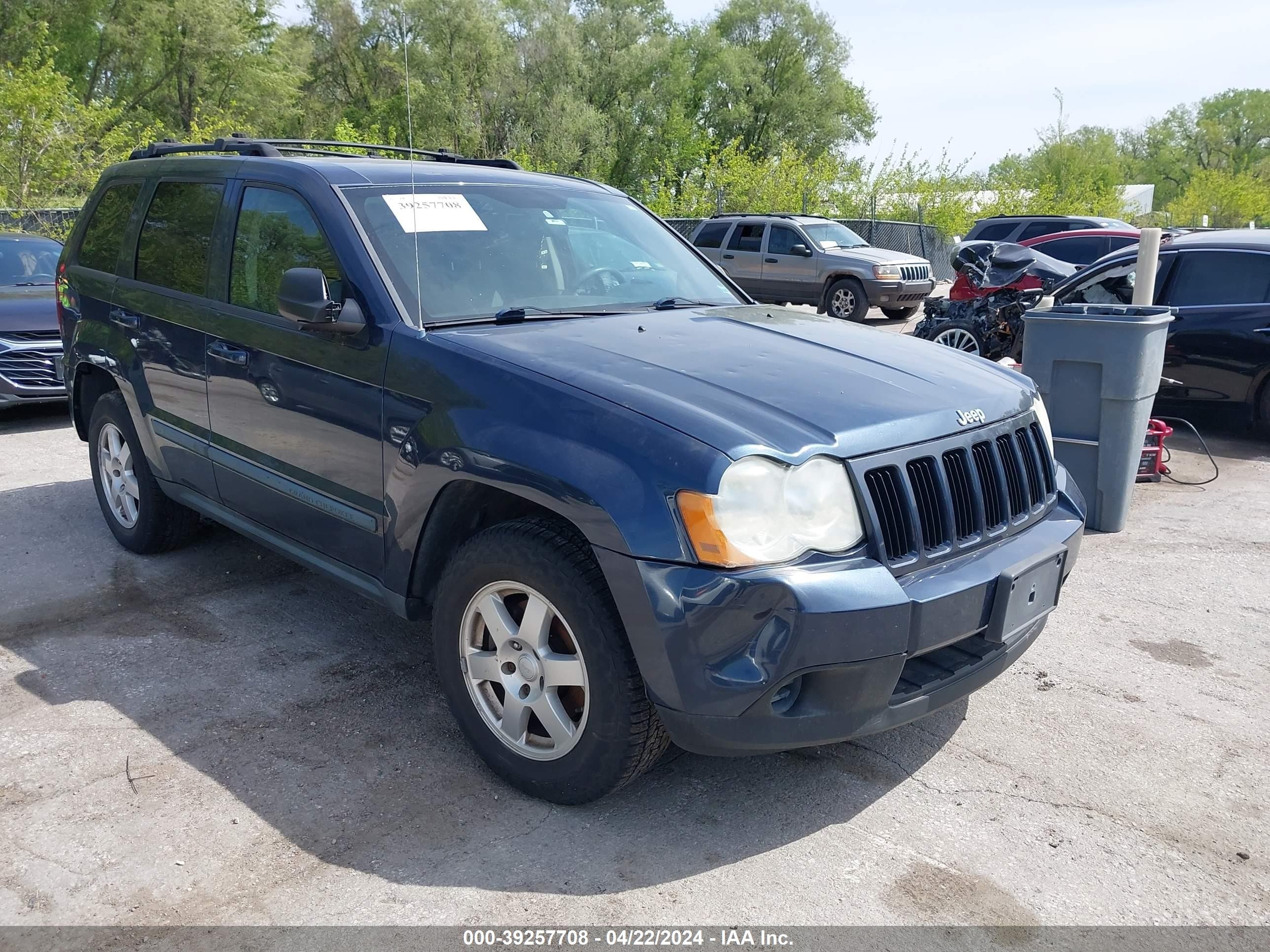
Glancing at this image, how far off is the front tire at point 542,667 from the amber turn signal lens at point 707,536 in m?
0.33

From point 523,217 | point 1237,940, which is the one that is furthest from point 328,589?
point 1237,940

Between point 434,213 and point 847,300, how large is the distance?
572 inches

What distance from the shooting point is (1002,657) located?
3.05 metres

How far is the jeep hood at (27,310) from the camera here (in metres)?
8.53

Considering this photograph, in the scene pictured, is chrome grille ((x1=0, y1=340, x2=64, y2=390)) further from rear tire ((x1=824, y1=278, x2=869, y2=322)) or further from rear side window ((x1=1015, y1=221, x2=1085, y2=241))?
rear side window ((x1=1015, y1=221, x2=1085, y2=241))

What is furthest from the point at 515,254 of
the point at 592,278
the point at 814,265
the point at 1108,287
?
the point at 814,265

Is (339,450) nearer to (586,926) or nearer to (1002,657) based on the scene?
(586,926)

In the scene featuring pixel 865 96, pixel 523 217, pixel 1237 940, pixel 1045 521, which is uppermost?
pixel 865 96

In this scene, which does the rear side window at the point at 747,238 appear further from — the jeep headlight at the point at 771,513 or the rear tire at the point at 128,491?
the jeep headlight at the point at 771,513

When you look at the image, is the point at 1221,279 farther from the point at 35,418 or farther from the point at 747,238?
the point at 747,238

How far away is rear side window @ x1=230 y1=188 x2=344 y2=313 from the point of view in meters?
3.71

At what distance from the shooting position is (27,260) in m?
9.69

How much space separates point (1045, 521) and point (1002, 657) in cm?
53

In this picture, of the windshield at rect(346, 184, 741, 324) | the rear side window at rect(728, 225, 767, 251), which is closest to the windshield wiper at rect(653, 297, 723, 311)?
the windshield at rect(346, 184, 741, 324)
